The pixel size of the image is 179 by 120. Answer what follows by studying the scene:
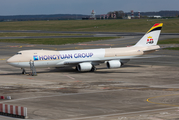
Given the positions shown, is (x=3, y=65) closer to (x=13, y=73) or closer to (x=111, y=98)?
(x=13, y=73)

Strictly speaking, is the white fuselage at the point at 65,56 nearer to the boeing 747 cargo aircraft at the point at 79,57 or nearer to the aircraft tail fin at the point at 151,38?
the boeing 747 cargo aircraft at the point at 79,57

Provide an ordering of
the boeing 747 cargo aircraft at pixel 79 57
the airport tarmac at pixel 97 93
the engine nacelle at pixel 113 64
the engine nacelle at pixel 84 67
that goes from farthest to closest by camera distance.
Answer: the engine nacelle at pixel 113 64
the engine nacelle at pixel 84 67
the boeing 747 cargo aircraft at pixel 79 57
the airport tarmac at pixel 97 93

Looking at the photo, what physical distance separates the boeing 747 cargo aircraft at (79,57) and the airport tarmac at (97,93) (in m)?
1.62

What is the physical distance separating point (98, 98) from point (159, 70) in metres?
22.4

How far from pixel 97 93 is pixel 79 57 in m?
16.7

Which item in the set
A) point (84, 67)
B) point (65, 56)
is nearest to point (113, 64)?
point (84, 67)

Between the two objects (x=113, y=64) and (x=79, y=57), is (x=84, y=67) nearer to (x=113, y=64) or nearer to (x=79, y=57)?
(x=79, y=57)

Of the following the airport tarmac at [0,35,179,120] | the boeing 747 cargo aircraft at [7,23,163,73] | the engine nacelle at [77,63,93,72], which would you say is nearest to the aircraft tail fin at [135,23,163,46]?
the boeing 747 cargo aircraft at [7,23,163,73]

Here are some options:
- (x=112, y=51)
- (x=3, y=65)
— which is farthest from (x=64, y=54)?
(x=3, y=65)

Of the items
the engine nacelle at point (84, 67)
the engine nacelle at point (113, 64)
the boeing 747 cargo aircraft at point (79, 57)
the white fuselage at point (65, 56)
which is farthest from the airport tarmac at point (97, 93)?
the white fuselage at point (65, 56)

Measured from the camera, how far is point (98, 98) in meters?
30.8

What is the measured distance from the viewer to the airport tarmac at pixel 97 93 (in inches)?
981

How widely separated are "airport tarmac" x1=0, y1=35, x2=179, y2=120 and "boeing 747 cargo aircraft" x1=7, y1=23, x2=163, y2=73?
5.32 ft

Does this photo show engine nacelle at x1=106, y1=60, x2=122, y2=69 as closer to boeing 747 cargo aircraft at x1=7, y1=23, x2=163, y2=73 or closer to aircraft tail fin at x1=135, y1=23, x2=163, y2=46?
boeing 747 cargo aircraft at x1=7, y1=23, x2=163, y2=73
